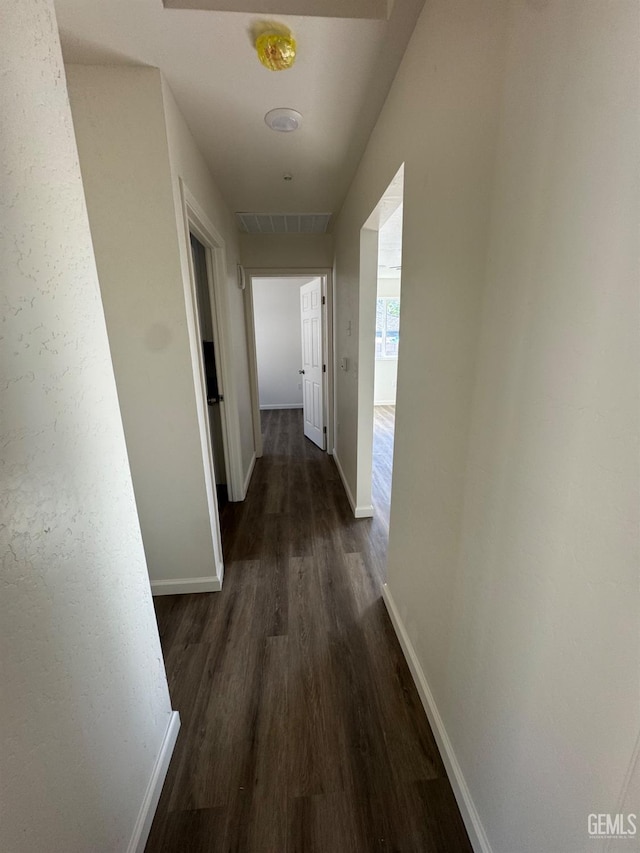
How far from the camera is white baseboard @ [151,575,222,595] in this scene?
6.50 feet

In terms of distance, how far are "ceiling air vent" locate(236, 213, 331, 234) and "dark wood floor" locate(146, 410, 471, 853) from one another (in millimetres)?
2777

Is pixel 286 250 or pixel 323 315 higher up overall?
pixel 286 250

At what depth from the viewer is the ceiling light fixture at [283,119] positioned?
1610mm

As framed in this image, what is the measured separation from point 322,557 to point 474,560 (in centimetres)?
146

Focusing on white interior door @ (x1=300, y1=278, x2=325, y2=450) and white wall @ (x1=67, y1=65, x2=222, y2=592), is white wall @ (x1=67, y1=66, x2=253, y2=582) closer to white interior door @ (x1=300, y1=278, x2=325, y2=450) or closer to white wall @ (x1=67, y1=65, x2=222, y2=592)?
Answer: white wall @ (x1=67, y1=65, x2=222, y2=592)

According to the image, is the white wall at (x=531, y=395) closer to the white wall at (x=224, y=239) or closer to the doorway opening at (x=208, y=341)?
the white wall at (x=224, y=239)

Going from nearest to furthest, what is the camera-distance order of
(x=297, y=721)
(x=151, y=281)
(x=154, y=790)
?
(x=154, y=790) < (x=297, y=721) < (x=151, y=281)

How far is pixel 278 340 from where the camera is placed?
19.8ft

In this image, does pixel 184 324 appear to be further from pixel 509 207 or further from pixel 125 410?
pixel 509 207

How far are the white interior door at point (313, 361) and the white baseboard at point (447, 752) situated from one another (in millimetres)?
2771

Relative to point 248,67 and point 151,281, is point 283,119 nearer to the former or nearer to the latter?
point 248,67

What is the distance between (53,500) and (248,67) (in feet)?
5.57

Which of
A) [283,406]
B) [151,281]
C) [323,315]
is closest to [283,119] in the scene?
[151,281]
